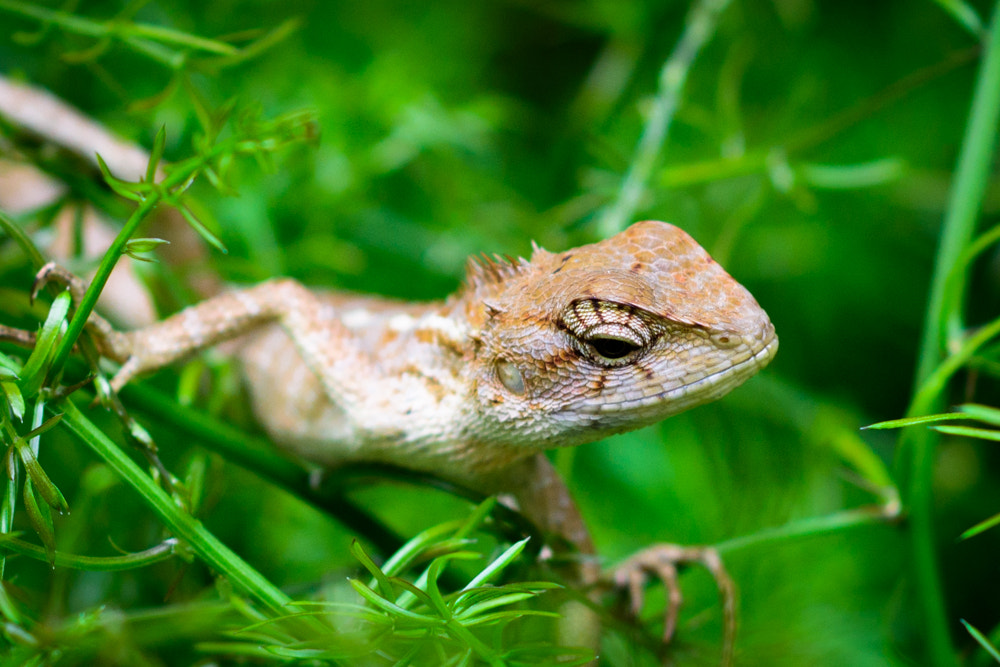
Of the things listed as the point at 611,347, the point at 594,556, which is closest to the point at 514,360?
the point at 611,347

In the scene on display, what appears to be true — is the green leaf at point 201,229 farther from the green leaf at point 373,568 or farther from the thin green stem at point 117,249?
the green leaf at point 373,568

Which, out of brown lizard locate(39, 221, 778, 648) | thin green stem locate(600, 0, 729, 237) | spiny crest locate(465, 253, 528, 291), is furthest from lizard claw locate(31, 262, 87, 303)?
thin green stem locate(600, 0, 729, 237)

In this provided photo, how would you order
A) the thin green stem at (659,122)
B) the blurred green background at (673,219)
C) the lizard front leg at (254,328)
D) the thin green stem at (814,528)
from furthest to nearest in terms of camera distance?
the thin green stem at (659,122) < the blurred green background at (673,219) < the lizard front leg at (254,328) < the thin green stem at (814,528)

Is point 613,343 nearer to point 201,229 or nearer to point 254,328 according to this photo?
point 201,229

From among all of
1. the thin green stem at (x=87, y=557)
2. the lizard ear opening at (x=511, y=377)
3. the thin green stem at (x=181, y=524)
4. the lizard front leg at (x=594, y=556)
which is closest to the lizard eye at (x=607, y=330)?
the lizard ear opening at (x=511, y=377)

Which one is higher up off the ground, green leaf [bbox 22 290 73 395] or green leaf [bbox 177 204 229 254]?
green leaf [bbox 177 204 229 254]

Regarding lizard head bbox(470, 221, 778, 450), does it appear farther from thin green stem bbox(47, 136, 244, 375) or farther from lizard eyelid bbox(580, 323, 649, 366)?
thin green stem bbox(47, 136, 244, 375)

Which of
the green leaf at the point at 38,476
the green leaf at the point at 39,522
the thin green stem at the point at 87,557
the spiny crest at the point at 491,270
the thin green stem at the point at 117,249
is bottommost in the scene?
the thin green stem at the point at 87,557

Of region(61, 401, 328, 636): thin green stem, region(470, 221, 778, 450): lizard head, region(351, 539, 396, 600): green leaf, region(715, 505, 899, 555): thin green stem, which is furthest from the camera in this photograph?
region(715, 505, 899, 555): thin green stem
